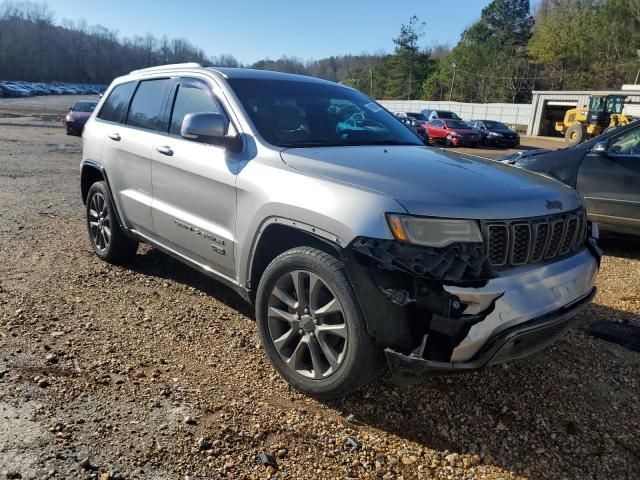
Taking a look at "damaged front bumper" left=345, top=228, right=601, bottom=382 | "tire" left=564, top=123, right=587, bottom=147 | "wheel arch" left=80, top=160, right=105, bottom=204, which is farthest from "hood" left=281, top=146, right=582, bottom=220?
"tire" left=564, top=123, right=587, bottom=147

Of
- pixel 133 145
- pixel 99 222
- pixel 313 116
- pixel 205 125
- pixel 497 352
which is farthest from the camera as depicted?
pixel 99 222

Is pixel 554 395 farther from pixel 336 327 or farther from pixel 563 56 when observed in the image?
pixel 563 56

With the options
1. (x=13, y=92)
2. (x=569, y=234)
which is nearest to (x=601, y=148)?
(x=569, y=234)

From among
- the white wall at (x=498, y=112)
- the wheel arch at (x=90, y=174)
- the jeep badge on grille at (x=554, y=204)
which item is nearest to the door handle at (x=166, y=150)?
the wheel arch at (x=90, y=174)

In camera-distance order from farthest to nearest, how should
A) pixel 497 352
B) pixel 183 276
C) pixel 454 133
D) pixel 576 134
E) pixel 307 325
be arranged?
pixel 576 134 → pixel 454 133 → pixel 183 276 → pixel 307 325 → pixel 497 352

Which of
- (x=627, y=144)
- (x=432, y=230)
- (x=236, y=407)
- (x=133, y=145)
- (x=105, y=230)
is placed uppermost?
(x=627, y=144)

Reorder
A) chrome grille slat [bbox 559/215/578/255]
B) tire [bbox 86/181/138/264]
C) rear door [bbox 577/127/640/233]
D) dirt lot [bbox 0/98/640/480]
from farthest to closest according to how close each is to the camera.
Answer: rear door [bbox 577/127/640/233]
tire [bbox 86/181/138/264]
chrome grille slat [bbox 559/215/578/255]
dirt lot [bbox 0/98/640/480]

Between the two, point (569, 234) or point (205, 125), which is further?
point (205, 125)

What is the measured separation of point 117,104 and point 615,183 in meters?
5.27

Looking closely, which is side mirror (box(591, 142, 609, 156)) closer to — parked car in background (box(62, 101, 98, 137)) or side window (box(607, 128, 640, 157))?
side window (box(607, 128, 640, 157))

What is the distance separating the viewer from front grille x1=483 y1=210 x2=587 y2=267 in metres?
2.54

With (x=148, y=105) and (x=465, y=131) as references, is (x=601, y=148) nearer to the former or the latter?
(x=148, y=105)

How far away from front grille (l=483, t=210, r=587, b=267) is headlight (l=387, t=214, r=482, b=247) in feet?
0.31

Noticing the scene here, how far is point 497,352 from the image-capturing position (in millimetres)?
2439
